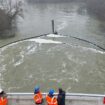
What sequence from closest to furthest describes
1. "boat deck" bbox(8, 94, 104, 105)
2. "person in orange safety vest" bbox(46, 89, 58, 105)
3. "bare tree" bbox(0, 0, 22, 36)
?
"person in orange safety vest" bbox(46, 89, 58, 105) < "boat deck" bbox(8, 94, 104, 105) < "bare tree" bbox(0, 0, 22, 36)

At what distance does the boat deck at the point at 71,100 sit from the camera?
1177 cm

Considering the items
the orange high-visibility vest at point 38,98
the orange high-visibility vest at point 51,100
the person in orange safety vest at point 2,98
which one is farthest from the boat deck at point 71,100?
the orange high-visibility vest at point 51,100

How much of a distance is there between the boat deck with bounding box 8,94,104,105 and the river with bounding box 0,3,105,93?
1037cm

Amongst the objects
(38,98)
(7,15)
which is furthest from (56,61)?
(7,15)

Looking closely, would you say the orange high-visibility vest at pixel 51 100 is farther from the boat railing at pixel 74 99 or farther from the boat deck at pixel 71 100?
the boat railing at pixel 74 99

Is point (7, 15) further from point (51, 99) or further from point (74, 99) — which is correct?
point (51, 99)

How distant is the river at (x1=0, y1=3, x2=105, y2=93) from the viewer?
23500 millimetres

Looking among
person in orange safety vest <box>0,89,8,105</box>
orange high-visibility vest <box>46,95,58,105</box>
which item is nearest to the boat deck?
person in orange safety vest <box>0,89,8,105</box>

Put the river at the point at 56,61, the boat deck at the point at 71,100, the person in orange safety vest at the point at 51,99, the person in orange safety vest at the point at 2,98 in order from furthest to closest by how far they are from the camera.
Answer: the river at the point at 56,61 → the boat deck at the point at 71,100 → the person in orange safety vest at the point at 2,98 → the person in orange safety vest at the point at 51,99

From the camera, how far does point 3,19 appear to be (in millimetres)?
45906

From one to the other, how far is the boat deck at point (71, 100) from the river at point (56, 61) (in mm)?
10371

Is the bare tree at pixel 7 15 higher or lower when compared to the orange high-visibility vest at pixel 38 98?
higher

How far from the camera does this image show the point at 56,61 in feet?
94.9

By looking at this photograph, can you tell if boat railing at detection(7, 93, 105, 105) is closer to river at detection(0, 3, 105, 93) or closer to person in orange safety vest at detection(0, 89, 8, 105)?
person in orange safety vest at detection(0, 89, 8, 105)
